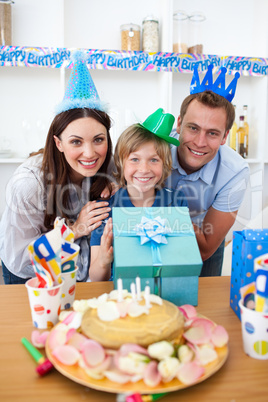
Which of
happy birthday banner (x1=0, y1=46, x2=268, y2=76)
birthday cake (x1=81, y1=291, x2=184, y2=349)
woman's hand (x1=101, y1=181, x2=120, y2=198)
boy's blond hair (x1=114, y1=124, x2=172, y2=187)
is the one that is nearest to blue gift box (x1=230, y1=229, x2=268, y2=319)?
birthday cake (x1=81, y1=291, x2=184, y2=349)

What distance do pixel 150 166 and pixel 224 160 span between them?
1.48 feet

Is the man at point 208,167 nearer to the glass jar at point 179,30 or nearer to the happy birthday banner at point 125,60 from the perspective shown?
the happy birthday banner at point 125,60

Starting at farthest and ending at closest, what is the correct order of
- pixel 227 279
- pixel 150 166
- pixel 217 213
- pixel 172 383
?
1. pixel 217 213
2. pixel 150 166
3. pixel 227 279
4. pixel 172 383

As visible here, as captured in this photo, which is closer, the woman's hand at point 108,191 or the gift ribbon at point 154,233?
the gift ribbon at point 154,233

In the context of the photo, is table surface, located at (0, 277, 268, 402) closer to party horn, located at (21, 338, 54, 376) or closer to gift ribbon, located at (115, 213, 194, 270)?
party horn, located at (21, 338, 54, 376)

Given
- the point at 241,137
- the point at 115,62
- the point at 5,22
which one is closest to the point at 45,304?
the point at 115,62

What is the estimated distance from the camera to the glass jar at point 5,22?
2229 millimetres

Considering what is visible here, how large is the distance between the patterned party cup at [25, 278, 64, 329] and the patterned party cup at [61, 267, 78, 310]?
60mm

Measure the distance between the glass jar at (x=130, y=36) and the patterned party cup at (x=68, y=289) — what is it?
1917 millimetres

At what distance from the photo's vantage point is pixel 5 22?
2258mm

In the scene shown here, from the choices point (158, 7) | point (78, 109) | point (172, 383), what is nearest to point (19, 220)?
point (78, 109)

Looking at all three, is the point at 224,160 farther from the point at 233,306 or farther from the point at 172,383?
the point at 172,383

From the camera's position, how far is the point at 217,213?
164 cm

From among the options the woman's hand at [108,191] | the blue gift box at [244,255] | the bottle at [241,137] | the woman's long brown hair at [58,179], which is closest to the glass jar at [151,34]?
the bottle at [241,137]
